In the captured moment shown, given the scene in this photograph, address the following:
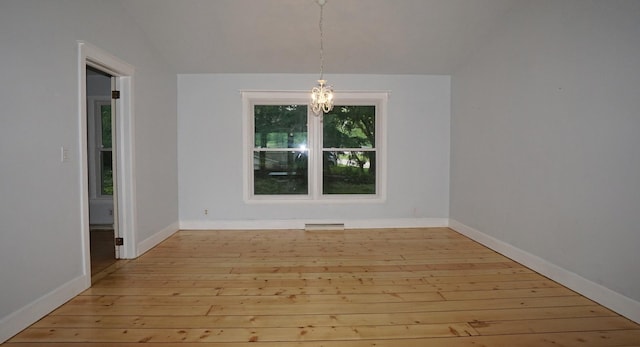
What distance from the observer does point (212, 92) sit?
189 inches

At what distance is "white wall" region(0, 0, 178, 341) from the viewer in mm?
2008

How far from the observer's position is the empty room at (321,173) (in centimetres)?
216

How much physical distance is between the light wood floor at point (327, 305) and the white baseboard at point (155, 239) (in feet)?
0.82

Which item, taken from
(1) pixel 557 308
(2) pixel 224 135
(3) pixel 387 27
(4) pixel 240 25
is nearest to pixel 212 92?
(2) pixel 224 135

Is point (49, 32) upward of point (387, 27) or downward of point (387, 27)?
downward

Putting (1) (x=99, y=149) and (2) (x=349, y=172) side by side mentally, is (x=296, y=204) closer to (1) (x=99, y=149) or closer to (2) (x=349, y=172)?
(2) (x=349, y=172)

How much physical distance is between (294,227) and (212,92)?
→ 7.83ft

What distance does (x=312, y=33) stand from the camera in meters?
3.96

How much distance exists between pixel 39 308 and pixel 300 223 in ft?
10.4

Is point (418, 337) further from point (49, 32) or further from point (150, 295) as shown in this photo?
point (49, 32)

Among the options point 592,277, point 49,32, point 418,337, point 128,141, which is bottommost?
point 418,337

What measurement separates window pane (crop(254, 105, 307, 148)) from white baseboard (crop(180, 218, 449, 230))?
47.0 inches

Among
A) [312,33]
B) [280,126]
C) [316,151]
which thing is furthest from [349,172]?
[312,33]

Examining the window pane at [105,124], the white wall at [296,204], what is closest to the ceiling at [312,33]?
the white wall at [296,204]
